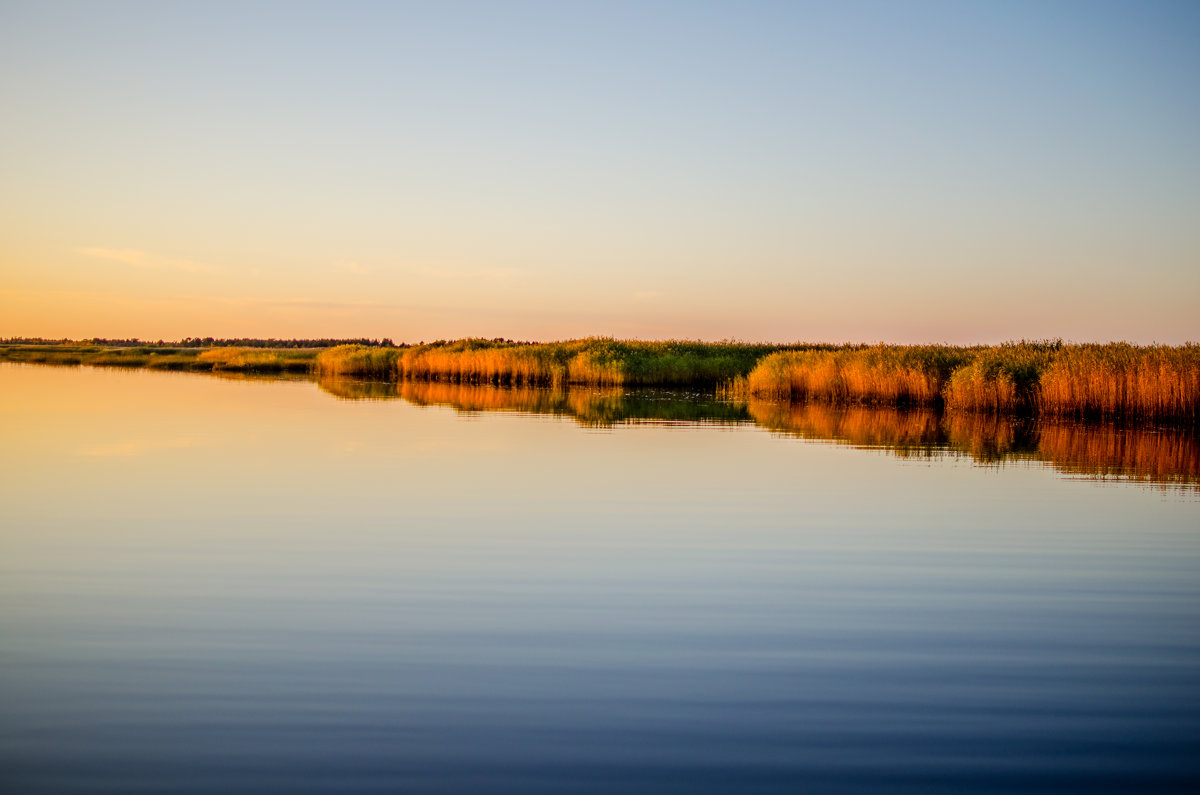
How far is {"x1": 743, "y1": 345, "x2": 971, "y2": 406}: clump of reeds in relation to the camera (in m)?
28.8

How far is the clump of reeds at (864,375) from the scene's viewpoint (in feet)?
94.5

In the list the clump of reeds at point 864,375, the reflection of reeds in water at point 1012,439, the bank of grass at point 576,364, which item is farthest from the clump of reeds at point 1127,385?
the bank of grass at point 576,364

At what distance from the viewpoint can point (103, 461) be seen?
15086 millimetres

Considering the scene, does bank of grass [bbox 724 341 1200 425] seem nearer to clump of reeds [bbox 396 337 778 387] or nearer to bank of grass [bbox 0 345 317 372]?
clump of reeds [bbox 396 337 778 387]

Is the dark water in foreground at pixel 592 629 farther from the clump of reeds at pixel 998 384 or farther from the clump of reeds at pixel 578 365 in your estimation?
the clump of reeds at pixel 578 365

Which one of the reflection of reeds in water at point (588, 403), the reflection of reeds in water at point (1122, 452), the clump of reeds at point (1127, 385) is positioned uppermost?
the clump of reeds at point (1127, 385)

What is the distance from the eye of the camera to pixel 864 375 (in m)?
29.7

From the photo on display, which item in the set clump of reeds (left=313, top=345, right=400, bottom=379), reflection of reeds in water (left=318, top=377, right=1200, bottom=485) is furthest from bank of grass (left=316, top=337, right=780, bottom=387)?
reflection of reeds in water (left=318, top=377, right=1200, bottom=485)

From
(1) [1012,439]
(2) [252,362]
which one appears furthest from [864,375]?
(2) [252,362]

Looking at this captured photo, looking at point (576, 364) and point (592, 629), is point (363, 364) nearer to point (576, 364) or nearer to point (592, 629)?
point (576, 364)

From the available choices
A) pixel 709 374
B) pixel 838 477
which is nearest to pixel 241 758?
pixel 838 477

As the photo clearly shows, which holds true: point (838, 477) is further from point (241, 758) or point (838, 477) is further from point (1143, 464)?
point (241, 758)

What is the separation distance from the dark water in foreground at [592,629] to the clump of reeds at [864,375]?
13965 mm

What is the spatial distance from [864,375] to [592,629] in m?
24.7
